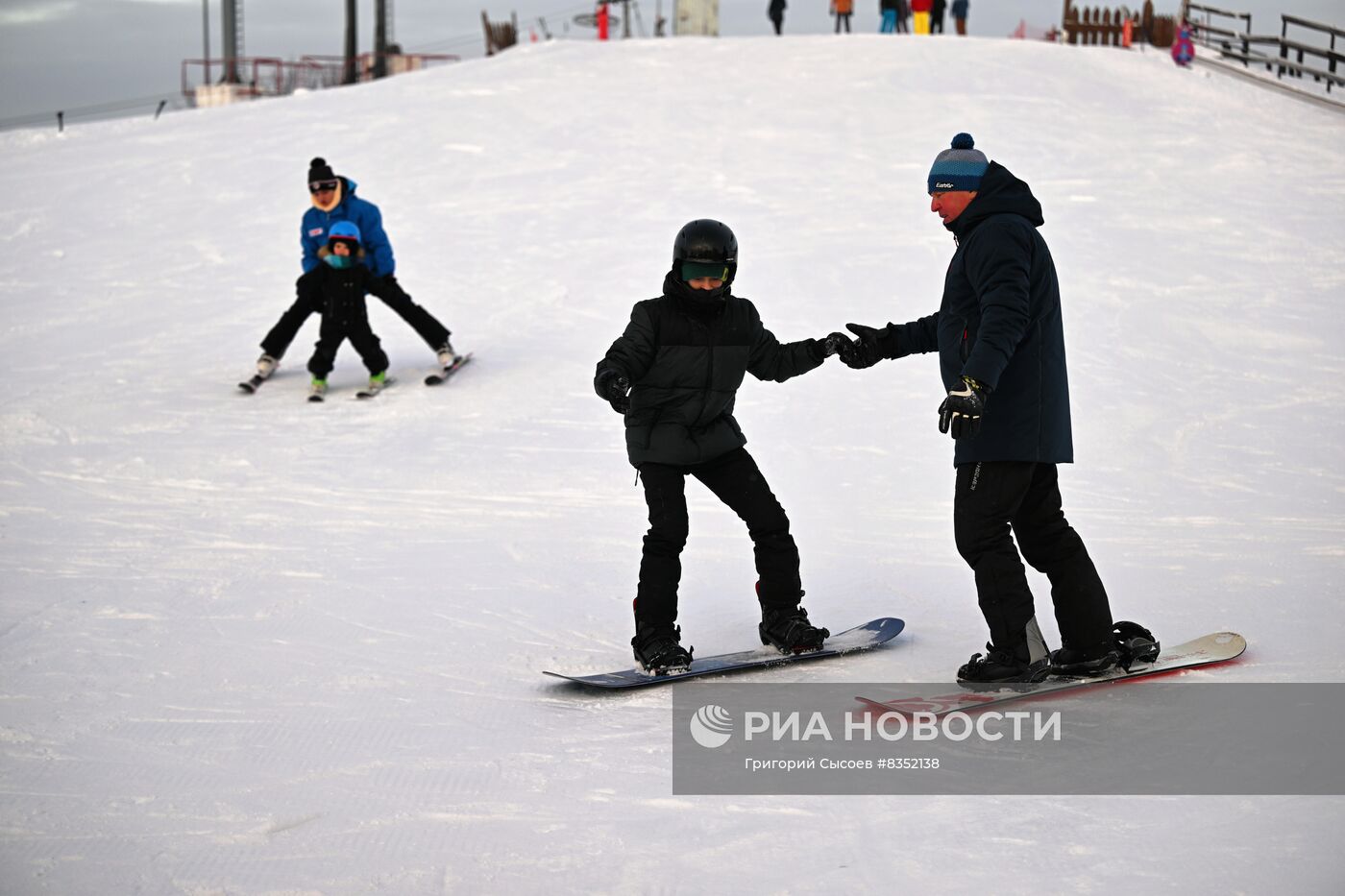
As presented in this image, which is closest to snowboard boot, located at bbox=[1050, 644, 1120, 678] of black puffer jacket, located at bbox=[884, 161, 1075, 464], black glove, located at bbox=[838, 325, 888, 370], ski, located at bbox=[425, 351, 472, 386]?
black puffer jacket, located at bbox=[884, 161, 1075, 464]

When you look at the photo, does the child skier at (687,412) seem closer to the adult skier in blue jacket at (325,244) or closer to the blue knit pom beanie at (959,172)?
the blue knit pom beanie at (959,172)

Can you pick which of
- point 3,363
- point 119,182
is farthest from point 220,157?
point 3,363

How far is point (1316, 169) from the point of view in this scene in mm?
14047

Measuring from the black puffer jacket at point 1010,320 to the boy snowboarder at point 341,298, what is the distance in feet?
19.2

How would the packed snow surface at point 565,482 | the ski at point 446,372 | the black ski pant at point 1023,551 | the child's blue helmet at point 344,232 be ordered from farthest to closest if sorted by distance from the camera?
the ski at point 446,372, the child's blue helmet at point 344,232, the black ski pant at point 1023,551, the packed snow surface at point 565,482

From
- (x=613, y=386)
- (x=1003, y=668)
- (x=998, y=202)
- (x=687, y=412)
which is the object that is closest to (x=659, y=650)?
(x=687, y=412)

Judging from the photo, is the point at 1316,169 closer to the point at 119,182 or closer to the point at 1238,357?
the point at 1238,357

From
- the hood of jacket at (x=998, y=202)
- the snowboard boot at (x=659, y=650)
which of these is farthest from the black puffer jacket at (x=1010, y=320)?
the snowboard boot at (x=659, y=650)

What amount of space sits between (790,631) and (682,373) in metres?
0.97

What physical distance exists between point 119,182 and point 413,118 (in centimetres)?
397

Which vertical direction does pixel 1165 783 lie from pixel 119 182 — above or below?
below

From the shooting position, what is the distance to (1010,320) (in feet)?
12.0

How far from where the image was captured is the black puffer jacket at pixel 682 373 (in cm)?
414

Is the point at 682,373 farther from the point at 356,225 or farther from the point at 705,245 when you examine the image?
the point at 356,225
